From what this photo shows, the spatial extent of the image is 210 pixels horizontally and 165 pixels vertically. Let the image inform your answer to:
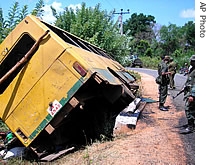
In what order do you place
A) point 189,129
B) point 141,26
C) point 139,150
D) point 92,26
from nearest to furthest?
point 139,150
point 189,129
point 92,26
point 141,26

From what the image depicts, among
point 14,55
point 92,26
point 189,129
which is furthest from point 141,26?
point 14,55

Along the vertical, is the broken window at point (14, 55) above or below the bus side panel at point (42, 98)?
above

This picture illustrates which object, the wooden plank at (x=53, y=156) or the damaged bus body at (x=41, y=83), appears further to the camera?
the wooden plank at (x=53, y=156)

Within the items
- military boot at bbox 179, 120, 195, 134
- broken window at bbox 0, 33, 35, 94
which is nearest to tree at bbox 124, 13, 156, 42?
military boot at bbox 179, 120, 195, 134

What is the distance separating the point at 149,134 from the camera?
18.2 ft

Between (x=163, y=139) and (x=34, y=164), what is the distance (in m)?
2.31

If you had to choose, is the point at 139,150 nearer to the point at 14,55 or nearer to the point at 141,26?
the point at 14,55

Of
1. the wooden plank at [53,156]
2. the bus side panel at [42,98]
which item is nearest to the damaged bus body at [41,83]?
the bus side panel at [42,98]

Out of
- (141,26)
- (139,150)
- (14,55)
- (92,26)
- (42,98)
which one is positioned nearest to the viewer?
(42,98)

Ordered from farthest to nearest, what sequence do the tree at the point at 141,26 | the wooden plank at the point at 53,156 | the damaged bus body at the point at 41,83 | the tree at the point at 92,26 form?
1. the tree at the point at 141,26
2. the tree at the point at 92,26
3. the wooden plank at the point at 53,156
4. the damaged bus body at the point at 41,83

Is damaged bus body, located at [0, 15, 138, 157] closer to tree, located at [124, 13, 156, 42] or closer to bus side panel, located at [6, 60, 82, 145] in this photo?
bus side panel, located at [6, 60, 82, 145]

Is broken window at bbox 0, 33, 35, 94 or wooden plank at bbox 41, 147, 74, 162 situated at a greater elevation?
broken window at bbox 0, 33, 35, 94

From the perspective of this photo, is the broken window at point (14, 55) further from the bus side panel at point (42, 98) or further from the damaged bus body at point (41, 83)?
the bus side panel at point (42, 98)

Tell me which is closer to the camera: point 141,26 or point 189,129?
point 189,129
